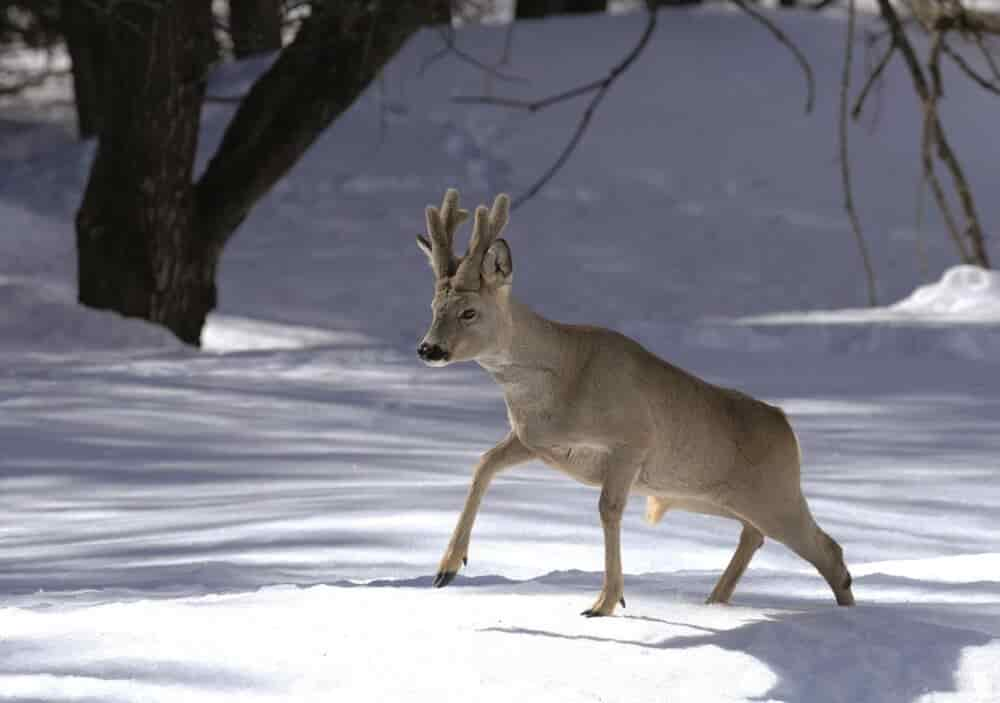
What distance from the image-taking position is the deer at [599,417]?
9.79ft

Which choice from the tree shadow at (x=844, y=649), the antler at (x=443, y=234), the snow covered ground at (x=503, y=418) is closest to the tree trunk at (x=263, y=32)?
the snow covered ground at (x=503, y=418)

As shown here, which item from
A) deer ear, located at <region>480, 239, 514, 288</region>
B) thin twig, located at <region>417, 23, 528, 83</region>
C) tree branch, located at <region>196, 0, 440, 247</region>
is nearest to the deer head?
deer ear, located at <region>480, 239, 514, 288</region>

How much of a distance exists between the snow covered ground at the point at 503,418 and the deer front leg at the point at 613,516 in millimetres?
58

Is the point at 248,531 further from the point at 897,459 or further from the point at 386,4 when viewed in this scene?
the point at 386,4

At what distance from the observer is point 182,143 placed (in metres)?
8.87

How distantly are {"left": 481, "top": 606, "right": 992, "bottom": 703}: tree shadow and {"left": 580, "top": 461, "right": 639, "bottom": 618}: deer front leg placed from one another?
0.11 metres

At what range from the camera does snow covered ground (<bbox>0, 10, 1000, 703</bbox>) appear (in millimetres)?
2887

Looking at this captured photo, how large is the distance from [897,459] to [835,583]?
2.58m

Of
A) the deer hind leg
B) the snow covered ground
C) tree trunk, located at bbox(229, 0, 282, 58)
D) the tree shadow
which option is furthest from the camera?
tree trunk, located at bbox(229, 0, 282, 58)

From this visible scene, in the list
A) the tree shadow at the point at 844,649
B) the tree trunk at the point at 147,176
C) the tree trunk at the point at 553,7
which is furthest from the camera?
the tree trunk at the point at 553,7

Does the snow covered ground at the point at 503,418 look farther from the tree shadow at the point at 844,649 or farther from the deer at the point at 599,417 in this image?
the deer at the point at 599,417

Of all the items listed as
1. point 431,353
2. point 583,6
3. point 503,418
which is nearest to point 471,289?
point 431,353

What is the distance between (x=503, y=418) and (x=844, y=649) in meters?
3.80

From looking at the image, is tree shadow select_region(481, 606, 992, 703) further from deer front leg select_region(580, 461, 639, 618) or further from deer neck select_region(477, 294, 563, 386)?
deer neck select_region(477, 294, 563, 386)
